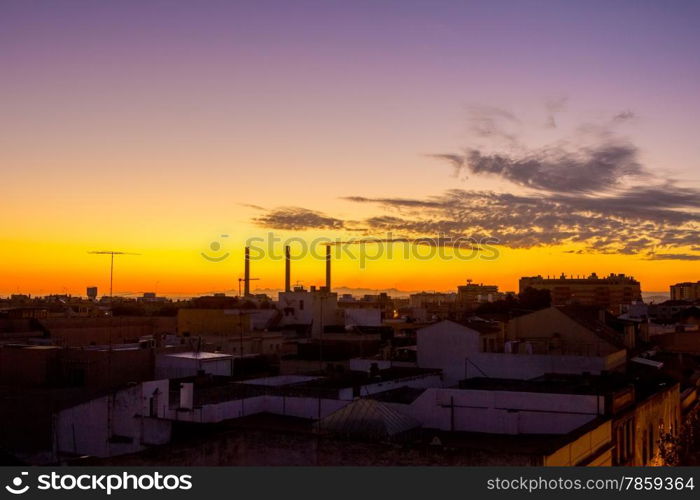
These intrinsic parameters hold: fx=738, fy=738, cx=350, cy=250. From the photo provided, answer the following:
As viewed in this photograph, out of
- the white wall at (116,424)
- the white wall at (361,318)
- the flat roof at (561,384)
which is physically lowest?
the white wall at (116,424)

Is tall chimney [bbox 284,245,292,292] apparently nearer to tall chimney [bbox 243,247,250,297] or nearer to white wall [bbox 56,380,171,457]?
tall chimney [bbox 243,247,250,297]

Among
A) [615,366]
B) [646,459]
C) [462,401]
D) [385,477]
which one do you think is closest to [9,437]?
[462,401]

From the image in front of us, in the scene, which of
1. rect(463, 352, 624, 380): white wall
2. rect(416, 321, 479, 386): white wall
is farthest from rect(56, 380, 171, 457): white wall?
rect(416, 321, 479, 386): white wall

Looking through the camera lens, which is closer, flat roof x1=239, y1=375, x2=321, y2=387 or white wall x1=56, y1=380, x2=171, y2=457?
white wall x1=56, y1=380, x2=171, y2=457

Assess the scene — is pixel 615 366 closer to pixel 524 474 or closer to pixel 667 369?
pixel 667 369

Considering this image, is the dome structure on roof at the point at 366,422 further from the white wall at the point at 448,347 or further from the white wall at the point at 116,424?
the white wall at the point at 448,347

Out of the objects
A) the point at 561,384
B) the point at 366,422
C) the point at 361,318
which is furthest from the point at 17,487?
the point at 361,318

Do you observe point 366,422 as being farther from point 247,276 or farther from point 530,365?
point 247,276

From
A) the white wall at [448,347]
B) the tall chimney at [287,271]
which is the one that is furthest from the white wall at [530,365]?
the tall chimney at [287,271]

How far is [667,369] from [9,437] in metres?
33.7

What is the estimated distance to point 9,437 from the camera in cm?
3052

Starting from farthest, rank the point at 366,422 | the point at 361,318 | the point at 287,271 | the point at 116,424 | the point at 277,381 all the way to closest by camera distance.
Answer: the point at 287,271 → the point at 361,318 → the point at 277,381 → the point at 116,424 → the point at 366,422

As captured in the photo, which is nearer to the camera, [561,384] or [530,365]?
[561,384]

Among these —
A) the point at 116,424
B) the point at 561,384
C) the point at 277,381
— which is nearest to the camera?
the point at 116,424
